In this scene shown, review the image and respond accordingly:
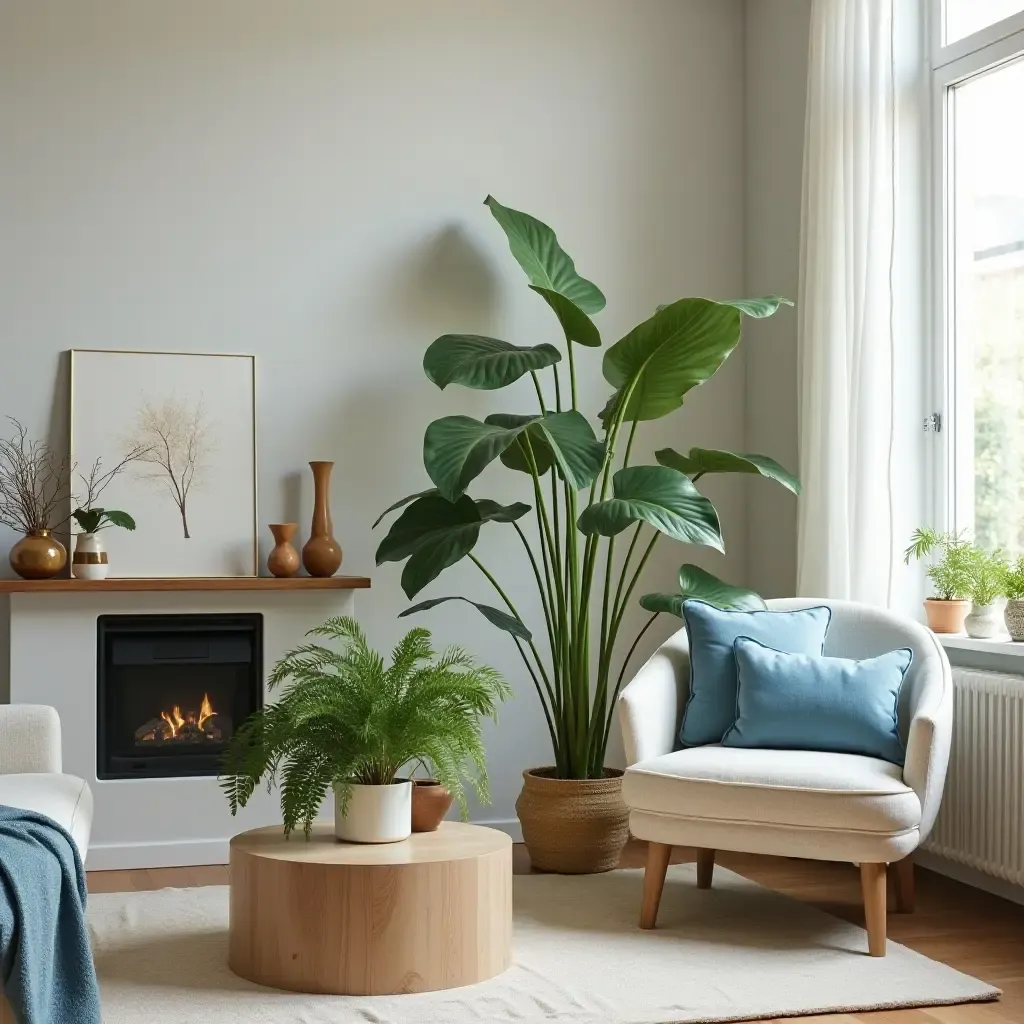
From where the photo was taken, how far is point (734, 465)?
419 centimetres

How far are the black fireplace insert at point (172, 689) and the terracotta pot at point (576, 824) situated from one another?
99 centimetres

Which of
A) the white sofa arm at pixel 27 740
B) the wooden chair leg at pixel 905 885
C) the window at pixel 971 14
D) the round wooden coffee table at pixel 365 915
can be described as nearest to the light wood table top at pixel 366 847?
the round wooden coffee table at pixel 365 915

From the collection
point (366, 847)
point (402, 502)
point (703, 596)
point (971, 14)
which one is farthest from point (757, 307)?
point (366, 847)

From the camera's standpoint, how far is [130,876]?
4.16m

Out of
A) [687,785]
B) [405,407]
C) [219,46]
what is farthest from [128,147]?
[687,785]

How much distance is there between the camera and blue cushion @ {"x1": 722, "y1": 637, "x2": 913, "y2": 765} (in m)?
3.52

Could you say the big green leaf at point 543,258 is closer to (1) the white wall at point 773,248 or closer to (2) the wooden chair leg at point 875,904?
(1) the white wall at point 773,248

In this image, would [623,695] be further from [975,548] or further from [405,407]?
[405,407]

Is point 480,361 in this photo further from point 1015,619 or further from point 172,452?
point 1015,619

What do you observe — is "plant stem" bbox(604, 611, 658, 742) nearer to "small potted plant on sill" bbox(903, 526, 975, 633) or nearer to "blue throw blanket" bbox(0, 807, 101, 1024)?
"small potted plant on sill" bbox(903, 526, 975, 633)

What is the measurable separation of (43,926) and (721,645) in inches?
79.5

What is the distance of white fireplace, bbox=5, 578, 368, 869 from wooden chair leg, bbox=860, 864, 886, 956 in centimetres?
187

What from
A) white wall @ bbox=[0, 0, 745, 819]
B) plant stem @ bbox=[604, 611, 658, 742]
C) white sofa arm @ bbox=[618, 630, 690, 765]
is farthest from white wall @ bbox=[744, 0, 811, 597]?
white sofa arm @ bbox=[618, 630, 690, 765]

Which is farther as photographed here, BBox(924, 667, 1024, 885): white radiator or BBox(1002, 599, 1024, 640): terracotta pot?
BBox(1002, 599, 1024, 640): terracotta pot
